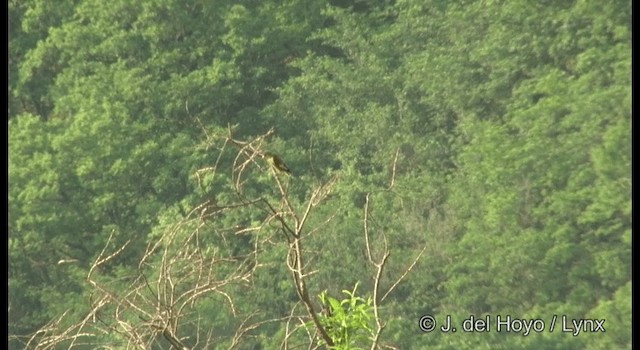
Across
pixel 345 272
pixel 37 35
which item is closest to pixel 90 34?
pixel 37 35

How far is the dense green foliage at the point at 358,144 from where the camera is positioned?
316 inches

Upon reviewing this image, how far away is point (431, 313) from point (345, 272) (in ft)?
1.84

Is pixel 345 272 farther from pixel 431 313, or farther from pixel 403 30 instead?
pixel 403 30

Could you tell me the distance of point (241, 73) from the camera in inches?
371
